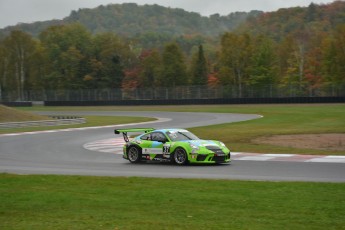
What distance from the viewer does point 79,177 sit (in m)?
15.6

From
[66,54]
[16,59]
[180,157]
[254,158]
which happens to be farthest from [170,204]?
[16,59]

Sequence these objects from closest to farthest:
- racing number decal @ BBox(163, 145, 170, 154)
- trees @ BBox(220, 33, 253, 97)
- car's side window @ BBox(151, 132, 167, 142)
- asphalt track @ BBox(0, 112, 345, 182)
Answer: asphalt track @ BBox(0, 112, 345, 182) → racing number decal @ BBox(163, 145, 170, 154) → car's side window @ BBox(151, 132, 167, 142) → trees @ BBox(220, 33, 253, 97)

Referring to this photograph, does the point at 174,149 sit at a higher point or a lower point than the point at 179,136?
lower

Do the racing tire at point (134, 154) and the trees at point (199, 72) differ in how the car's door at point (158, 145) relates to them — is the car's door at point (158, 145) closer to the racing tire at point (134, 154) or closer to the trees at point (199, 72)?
the racing tire at point (134, 154)

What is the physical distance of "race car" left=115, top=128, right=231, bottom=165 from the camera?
19.3 m

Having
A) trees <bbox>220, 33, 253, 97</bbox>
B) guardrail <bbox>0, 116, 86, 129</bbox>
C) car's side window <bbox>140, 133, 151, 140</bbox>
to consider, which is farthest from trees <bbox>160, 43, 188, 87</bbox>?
car's side window <bbox>140, 133, 151, 140</bbox>

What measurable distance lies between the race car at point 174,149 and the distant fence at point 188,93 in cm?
5574

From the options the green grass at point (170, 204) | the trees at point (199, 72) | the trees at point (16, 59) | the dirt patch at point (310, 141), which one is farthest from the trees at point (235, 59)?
the green grass at point (170, 204)

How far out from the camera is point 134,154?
2094 centimetres

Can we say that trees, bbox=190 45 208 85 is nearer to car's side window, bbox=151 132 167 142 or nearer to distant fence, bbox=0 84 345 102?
distant fence, bbox=0 84 345 102

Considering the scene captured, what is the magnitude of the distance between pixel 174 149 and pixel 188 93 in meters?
66.5

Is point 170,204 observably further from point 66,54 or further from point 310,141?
point 66,54

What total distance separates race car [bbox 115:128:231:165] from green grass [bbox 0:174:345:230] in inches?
190

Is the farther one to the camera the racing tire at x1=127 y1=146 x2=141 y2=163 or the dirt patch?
the dirt patch
